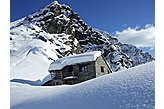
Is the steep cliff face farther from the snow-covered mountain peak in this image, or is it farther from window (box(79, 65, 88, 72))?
window (box(79, 65, 88, 72))

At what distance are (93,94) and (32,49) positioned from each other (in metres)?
27.4

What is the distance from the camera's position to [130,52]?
67125mm

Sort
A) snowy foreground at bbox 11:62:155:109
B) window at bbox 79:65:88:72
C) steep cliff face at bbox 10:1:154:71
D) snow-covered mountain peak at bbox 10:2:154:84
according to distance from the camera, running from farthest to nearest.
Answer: steep cliff face at bbox 10:1:154:71 < snow-covered mountain peak at bbox 10:2:154:84 < window at bbox 79:65:88:72 < snowy foreground at bbox 11:62:155:109

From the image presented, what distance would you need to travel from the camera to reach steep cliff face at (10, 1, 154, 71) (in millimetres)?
33297

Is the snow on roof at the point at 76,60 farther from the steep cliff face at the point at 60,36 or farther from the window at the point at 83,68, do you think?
the steep cliff face at the point at 60,36

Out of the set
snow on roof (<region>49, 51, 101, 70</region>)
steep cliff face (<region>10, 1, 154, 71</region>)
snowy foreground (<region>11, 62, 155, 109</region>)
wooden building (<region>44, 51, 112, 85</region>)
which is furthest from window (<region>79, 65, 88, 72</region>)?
snowy foreground (<region>11, 62, 155, 109</region>)

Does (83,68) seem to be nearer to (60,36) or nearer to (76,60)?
(76,60)

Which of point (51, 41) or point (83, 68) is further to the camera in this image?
point (51, 41)

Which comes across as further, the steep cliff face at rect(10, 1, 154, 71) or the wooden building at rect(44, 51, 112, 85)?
the steep cliff face at rect(10, 1, 154, 71)

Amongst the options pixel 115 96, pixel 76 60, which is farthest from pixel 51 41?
pixel 115 96

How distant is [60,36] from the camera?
38.6 meters

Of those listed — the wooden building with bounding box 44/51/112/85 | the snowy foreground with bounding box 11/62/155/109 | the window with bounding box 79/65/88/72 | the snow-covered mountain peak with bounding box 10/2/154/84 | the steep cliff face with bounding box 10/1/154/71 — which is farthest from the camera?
the steep cliff face with bounding box 10/1/154/71
